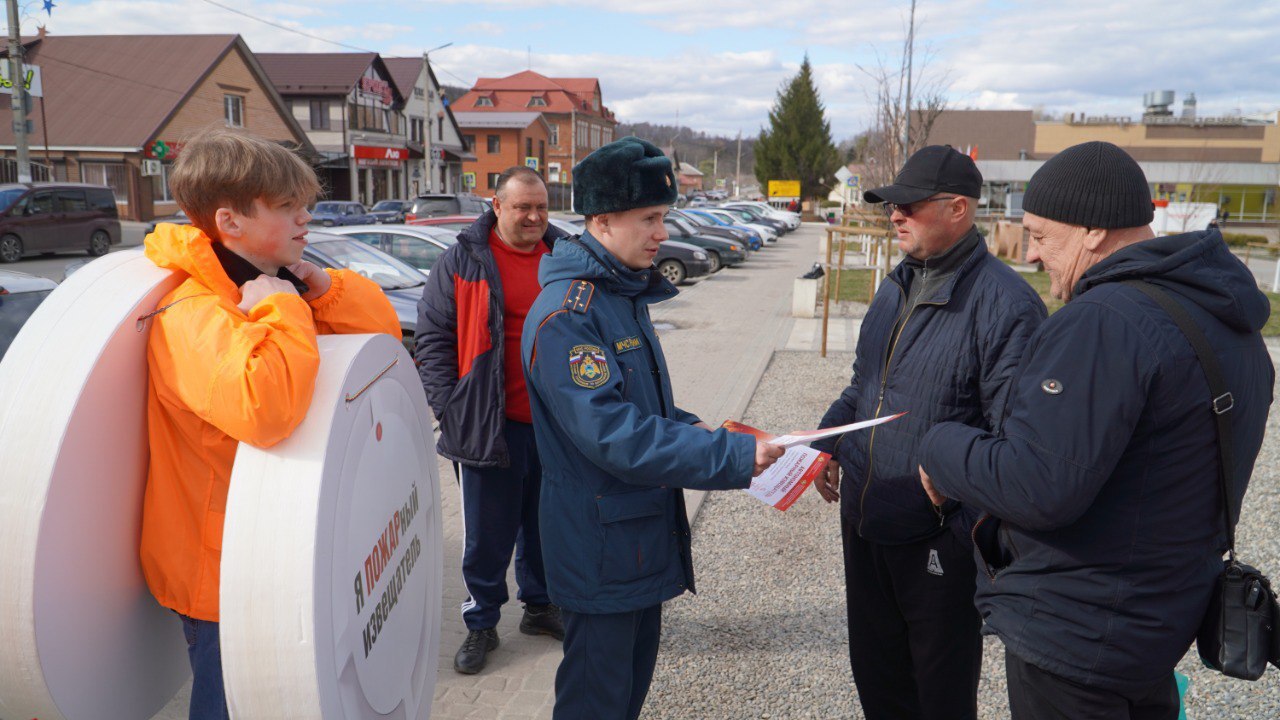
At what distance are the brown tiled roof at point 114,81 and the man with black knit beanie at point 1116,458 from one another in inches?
1572

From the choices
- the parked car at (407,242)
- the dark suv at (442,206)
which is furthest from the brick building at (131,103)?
the parked car at (407,242)

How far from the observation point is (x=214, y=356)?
5.78ft

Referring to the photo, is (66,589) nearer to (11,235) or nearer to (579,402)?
(579,402)

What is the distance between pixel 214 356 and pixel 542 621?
262 centimetres

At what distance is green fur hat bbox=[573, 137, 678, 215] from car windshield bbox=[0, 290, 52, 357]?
8.88 ft

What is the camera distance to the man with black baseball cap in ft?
8.74

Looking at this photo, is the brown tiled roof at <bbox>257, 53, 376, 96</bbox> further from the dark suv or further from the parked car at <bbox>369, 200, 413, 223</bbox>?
the dark suv

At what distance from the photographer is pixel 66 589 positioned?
170 centimetres

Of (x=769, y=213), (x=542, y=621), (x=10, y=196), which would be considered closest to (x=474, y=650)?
(x=542, y=621)

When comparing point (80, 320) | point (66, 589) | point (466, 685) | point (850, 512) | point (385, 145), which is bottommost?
point (466, 685)

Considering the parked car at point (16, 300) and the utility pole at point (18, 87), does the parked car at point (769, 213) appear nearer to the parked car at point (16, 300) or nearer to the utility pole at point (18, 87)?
the utility pole at point (18, 87)

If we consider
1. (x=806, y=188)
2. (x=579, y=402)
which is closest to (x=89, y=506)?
(x=579, y=402)

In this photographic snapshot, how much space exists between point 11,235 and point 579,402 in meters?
24.3

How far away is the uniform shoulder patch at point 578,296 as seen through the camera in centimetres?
236
